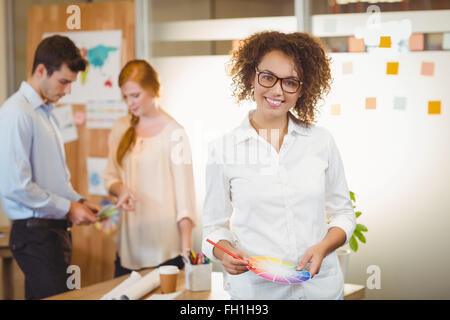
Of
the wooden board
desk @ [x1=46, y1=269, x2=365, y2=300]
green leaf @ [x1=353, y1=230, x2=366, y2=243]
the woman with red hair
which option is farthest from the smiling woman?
the wooden board

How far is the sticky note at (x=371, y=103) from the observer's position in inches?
70.7

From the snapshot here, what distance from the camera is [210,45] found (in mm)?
2068

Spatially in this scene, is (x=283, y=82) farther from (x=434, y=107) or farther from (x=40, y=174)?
Result: (x=40, y=174)

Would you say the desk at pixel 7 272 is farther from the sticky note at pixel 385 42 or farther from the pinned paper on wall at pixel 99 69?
the sticky note at pixel 385 42

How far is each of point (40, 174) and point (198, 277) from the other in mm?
666

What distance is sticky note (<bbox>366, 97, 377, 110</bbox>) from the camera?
5.90 ft

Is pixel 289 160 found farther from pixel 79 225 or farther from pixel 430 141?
pixel 79 225

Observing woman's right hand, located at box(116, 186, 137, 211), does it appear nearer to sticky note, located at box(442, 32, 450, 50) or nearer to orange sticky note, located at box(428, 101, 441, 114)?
orange sticky note, located at box(428, 101, 441, 114)

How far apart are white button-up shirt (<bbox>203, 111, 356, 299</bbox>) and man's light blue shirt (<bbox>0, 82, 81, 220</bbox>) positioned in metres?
0.76

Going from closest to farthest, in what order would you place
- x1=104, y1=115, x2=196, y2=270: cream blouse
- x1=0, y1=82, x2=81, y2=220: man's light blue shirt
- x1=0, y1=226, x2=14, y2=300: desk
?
x1=0, y1=82, x2=81, y2=220: man's light blue shirt → x1=104, y1=115, x2=196, y2=270: cream blouse → x1=0, y1=226, x2=14, y2=300: desk

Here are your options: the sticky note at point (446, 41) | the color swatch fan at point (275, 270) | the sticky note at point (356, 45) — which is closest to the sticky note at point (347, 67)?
the sticky note at point (356, 45)

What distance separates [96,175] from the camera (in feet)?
7.63
